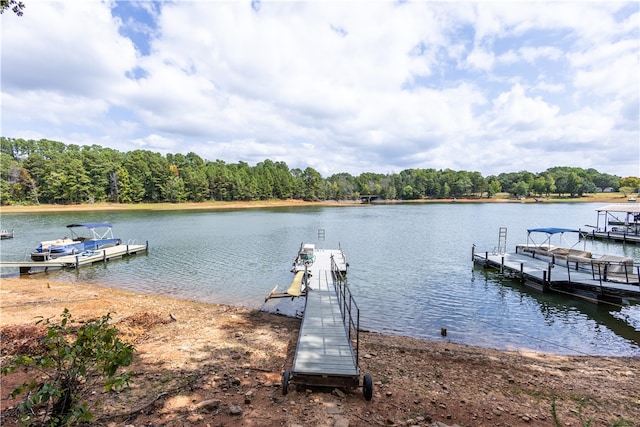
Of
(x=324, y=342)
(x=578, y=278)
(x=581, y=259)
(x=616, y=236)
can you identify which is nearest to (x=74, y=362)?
(x=324, y=342)

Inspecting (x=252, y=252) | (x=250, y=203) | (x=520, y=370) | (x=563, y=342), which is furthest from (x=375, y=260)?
(x=250, y=203)

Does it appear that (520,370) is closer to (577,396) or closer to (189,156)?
(577,396)

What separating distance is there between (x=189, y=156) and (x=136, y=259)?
13590 centimetres

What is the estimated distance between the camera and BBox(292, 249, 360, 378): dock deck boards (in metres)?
7.64

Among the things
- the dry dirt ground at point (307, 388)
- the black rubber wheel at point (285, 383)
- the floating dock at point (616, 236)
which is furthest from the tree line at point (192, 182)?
the black rubber wheel at point (285, 383)

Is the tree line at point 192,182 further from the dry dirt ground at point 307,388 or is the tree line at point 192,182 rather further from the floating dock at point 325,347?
the floating dock at point 325,347

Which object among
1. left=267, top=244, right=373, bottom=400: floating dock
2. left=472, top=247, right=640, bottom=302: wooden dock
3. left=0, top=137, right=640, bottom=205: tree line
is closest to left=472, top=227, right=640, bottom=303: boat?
left=472, top=247, right=640, bottom=302: wooden dock

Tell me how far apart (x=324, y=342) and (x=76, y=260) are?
23.6 m

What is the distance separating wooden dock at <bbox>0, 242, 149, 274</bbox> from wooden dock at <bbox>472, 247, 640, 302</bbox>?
3008cm

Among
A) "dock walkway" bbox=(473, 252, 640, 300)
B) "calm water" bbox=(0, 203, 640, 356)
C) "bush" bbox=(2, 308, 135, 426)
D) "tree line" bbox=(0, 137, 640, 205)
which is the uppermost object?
"tree line" bbox=(0, 137, 640, 205)

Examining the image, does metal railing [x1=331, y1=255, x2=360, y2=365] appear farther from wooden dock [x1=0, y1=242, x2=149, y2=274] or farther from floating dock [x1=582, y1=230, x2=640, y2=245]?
floating dock [x1=582, y1=230, x2=640, y2=245]

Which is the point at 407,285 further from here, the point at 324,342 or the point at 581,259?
the point at 324,342

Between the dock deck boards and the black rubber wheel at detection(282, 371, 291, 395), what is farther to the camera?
the dock deck boards

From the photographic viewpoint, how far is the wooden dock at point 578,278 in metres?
16.6
